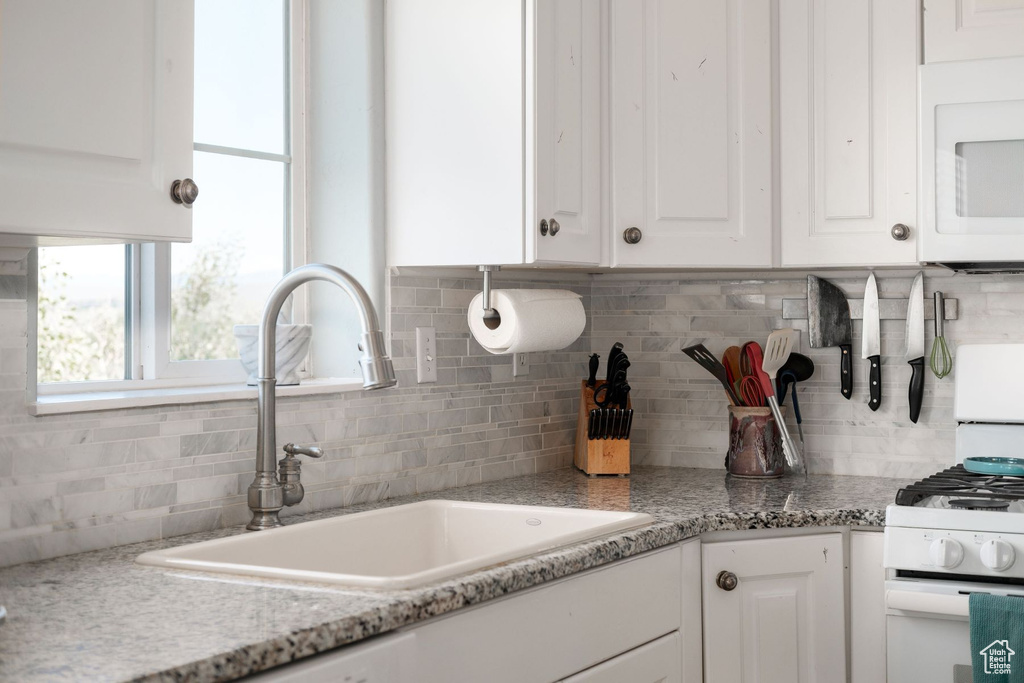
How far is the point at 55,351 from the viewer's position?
1898mm

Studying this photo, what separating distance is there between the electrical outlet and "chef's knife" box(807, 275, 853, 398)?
3.37 ft

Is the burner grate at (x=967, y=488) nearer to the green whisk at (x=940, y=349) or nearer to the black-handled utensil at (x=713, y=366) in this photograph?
the green whisk at (x=940, y=349)

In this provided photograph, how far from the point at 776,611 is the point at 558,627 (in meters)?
0.70

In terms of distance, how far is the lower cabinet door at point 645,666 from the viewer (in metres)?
1.79

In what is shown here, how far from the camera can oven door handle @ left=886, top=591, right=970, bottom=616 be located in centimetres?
195

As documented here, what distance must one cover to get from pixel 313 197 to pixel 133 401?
76 centimetres

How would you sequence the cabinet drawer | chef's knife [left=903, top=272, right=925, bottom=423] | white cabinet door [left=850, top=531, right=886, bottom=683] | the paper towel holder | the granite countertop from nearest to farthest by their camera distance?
the granite countertop < the cabinet drawer < white cabinet door [left=850, top=531, right=886, bottom=683] < the paper towel holder < chef's knife [left=903, top=272, right=925, bottom=423]

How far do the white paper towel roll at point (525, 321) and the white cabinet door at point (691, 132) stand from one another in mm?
210

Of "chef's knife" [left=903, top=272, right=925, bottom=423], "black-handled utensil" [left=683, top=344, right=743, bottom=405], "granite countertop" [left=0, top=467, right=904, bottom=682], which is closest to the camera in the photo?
"granite countertop" [left=0, top=467, right=904, bottom=682]

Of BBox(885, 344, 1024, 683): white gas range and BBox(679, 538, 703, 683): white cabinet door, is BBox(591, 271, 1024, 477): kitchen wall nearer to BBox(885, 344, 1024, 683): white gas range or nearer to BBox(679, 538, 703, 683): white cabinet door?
BBox(885, 344, 1024, 683): white gas range

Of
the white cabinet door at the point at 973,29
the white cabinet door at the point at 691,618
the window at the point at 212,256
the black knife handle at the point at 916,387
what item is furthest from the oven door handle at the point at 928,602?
the window at the point at 212,256

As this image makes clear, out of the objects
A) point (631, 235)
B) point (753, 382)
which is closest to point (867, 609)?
point (753, 382)

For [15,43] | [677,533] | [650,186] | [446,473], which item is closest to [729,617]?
[677,533]

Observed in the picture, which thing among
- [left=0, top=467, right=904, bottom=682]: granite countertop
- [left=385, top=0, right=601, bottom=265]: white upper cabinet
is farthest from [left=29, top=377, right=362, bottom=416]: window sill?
[left=385, top=0, right=601, bottom=265]: white upper cabinet
